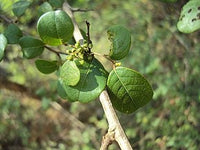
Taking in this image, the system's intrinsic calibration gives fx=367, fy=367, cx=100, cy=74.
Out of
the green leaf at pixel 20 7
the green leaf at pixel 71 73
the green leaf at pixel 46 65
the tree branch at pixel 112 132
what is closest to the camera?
the tree branch at pixel 112 132

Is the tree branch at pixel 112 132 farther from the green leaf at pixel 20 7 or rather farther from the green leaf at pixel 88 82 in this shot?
the green leaf at pixel 20 7

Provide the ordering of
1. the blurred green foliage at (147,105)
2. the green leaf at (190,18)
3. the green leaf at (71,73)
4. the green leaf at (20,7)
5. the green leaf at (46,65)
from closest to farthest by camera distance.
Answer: the green leaf at (71,73) < the green leaf at (190,18) < the green leaf at (46,65) < the green leaf at (20,7) < the blurred green foliage at (147,105)

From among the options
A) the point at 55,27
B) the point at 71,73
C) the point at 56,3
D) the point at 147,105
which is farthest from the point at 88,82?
the point at 147,105

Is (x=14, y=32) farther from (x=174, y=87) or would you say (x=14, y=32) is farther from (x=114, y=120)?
(x=174, y=87)

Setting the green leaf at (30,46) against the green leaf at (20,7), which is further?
the green leaf at (20,7)

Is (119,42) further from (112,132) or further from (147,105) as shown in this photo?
(147,105)

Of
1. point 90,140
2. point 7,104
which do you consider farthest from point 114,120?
point 7,104

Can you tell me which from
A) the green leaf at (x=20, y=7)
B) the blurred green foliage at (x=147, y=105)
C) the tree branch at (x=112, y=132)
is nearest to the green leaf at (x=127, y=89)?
the tree branch at (x=112, y=132)
